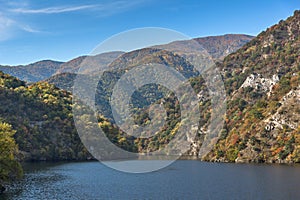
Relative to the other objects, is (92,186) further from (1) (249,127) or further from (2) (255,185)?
(1) (249,127)

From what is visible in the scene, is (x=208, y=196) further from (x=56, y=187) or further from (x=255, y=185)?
(x=56, y=187)

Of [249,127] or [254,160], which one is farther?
[249,127]

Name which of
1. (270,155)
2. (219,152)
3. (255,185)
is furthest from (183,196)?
(219,152)

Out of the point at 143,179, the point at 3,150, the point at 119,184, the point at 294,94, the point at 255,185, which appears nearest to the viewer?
the point at 3,150

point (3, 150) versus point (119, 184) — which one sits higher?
point (3, 150)

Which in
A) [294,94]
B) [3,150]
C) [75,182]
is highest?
[294,94]

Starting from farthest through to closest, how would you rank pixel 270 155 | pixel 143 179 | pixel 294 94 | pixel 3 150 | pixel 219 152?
pixel 219 152
pixel 294 94
pixel 270 155
pixel 143 179
pixel 3 150


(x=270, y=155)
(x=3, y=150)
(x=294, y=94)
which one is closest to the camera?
(x=3, y=150)

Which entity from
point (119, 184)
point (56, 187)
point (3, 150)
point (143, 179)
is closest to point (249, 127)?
point (143, 179)

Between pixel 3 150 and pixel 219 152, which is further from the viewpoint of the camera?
pixel 219 152
